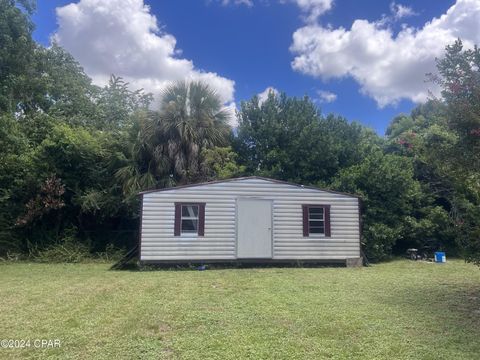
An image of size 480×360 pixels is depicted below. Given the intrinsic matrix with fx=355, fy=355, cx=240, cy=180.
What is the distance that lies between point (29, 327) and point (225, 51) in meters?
14.8

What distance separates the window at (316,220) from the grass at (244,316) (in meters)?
2.59

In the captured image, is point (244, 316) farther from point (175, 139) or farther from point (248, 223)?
point (175, 139)

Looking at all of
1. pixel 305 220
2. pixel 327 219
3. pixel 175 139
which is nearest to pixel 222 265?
pixel 305 220

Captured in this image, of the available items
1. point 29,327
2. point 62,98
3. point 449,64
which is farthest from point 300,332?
point 62,98

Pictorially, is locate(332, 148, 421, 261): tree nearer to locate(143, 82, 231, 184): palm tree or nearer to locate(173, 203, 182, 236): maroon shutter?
locate(143, 82, 231, 184): palm tree

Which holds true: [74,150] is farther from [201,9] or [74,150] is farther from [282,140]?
[282,140]

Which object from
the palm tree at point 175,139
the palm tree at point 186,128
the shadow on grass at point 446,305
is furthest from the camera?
Result: the palm tree at point 186,128

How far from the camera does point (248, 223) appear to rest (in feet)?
36.1

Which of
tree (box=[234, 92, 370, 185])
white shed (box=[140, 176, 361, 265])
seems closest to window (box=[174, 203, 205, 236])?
white shed (box=[140, 176, 361, 265])

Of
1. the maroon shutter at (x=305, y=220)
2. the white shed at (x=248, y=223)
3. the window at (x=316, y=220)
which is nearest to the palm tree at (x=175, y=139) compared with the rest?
the white shed at (x=248, y=223)

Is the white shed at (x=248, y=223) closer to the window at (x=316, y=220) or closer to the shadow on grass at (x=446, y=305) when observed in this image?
the window at (x=316, y=220)

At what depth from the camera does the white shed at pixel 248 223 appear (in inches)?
418

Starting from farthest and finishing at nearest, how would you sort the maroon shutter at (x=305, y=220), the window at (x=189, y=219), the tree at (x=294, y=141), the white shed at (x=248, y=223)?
1. the tree at (x=294, y=141)
2. the maroon shutter at (x=305, y=220)
3. the window at (x=189, y=219)
4. the white shed at (x=248, y=223)

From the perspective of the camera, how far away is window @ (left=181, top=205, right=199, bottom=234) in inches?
424
